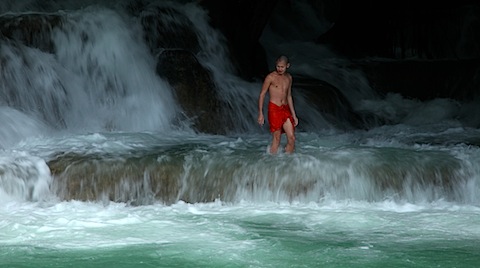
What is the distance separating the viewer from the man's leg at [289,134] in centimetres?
1005

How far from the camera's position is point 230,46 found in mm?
15617

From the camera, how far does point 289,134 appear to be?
10.1m

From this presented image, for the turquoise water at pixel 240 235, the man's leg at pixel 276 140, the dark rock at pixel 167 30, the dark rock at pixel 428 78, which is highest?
the dark rock at pixel 167 30

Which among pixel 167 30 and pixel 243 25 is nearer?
pixel 167 30

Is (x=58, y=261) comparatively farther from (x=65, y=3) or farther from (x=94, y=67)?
(x=65, y=3)

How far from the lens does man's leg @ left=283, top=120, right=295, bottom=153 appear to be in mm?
10055

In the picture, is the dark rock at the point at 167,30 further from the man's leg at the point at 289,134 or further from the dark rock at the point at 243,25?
the man's leg at the point at 289,134

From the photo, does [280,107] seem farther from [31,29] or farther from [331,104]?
[331,104]

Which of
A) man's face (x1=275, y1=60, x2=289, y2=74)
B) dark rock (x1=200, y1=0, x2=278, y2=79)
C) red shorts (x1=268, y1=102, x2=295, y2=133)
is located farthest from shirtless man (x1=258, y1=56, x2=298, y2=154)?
dark rock (x1=200, y1=0, x2=278, y2=79)

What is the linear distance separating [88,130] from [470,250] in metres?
7.04

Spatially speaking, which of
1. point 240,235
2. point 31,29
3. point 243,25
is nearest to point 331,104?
point 243,25

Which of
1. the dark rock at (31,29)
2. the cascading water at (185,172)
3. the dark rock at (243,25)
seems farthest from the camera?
the dark rock at (243,25)

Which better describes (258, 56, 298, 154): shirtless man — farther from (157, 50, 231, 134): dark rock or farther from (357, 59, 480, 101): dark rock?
(357, 59, 480, 101): dark rock

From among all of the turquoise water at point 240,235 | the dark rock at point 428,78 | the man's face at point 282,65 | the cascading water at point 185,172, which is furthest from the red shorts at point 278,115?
the dark rock at point 428,78
